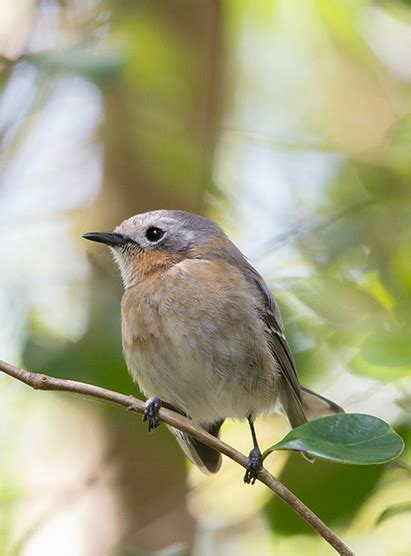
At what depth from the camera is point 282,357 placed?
160 inches

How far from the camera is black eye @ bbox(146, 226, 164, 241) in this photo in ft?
14.3

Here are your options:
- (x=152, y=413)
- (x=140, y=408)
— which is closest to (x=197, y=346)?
(x=152, y=413)

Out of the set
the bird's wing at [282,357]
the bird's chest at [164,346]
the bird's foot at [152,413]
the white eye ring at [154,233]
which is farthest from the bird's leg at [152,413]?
the white eye ring at [154,233]

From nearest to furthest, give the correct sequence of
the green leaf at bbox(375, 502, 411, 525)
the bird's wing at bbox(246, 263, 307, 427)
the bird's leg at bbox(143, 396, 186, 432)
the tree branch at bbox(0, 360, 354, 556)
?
A: the tree branch at bbox(0, 360, 354, 556) → the green leaf at bbox(375, 502, 411, 525) → the bird's leg at bbox(143, 396, 186, 432) → the bird's wing at bbox(246, 263, 307, 427)

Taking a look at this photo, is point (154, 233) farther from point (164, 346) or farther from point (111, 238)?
point (164, 346)

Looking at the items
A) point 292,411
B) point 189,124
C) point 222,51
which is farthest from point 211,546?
point 222,51

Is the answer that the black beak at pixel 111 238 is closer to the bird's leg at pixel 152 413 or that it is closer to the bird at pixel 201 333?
the bird at pixel 201 333

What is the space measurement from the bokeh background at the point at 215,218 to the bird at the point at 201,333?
13cm

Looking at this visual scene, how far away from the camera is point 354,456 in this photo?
252 cm

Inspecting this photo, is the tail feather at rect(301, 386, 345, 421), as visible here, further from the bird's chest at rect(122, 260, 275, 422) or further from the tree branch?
the tree branch

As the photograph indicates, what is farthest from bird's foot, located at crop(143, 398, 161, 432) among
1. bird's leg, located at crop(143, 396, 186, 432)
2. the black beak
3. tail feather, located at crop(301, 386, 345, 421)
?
the black beak

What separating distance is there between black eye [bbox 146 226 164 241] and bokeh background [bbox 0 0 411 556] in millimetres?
398

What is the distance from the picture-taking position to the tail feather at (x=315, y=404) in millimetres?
4145

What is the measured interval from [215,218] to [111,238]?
1.55 m
